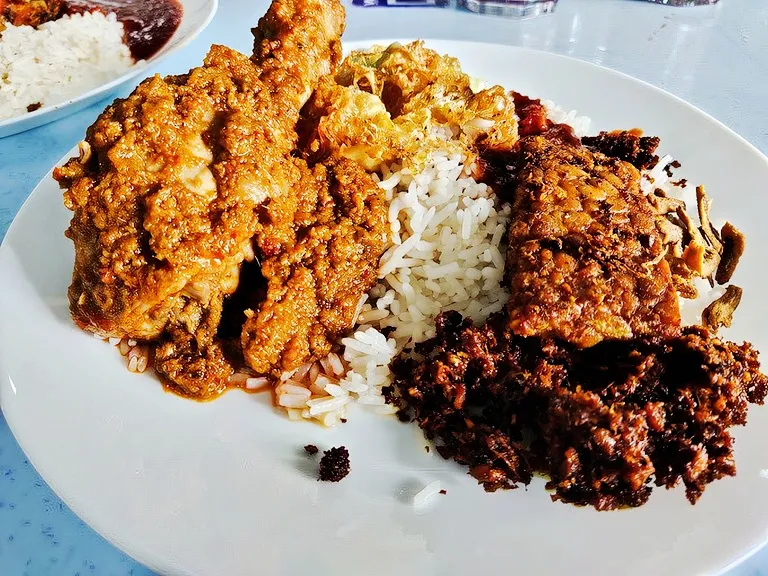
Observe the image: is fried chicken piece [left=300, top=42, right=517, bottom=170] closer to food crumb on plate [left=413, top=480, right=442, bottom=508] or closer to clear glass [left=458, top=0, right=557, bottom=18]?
food crumb on plate [left=413, top=480, right=442, bottom=508]

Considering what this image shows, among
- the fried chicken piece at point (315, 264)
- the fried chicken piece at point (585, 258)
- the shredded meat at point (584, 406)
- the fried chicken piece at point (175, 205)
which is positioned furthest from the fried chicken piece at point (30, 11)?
the shredded meat at point (584, 406)

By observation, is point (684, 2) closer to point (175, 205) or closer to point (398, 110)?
point (398, 110)

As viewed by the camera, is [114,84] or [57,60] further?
[57,60]

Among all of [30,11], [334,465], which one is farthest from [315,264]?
[30,11]

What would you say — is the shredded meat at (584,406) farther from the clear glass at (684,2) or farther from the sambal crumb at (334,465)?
the clear glass at (684,2)

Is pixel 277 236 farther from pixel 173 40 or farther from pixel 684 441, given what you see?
pixel 173 40

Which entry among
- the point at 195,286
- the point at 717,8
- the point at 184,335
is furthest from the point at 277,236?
the point at 717,8

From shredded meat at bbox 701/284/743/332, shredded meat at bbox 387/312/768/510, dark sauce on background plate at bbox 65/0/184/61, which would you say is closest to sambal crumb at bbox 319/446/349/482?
shredded meat at bbox 387/312/768/510
